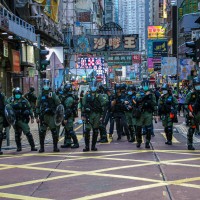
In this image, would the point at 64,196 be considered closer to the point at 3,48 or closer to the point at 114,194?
the point at 114,194

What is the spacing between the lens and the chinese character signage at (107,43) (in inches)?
1693

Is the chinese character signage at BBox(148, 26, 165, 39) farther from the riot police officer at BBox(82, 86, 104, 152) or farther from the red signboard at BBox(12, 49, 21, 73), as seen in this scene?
the riot police officer at BBox(82, 86, 104, 152)

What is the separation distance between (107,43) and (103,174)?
35856 millimetres

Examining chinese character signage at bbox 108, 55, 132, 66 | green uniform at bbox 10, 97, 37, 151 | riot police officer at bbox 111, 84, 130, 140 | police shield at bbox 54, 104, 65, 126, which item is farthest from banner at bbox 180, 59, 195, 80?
green uniform at bbox 10, 97, 37, 151

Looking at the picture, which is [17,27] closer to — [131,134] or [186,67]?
[131,134]

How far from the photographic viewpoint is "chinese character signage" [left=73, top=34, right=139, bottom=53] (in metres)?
43.0

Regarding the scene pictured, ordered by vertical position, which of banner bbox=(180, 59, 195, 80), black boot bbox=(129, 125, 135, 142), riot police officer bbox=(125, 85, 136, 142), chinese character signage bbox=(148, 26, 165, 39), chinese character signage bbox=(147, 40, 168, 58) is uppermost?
chinese character signage bbox=(148, 26, 165, 39)

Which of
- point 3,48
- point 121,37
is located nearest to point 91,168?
point 3,48

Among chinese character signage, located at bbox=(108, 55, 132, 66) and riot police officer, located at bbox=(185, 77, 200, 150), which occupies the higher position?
chinese character signage, located at bbox=(108, 55, 132, 66)

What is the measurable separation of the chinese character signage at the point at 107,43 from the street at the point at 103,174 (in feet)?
103

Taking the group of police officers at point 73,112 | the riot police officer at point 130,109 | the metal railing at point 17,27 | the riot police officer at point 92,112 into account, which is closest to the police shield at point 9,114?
the group of police officers at point 73,112

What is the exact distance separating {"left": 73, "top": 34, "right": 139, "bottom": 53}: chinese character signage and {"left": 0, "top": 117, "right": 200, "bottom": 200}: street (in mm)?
31439

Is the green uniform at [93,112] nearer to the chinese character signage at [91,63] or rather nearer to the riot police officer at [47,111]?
the riot police officer at [47,111]

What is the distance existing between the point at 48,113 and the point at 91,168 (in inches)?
133
